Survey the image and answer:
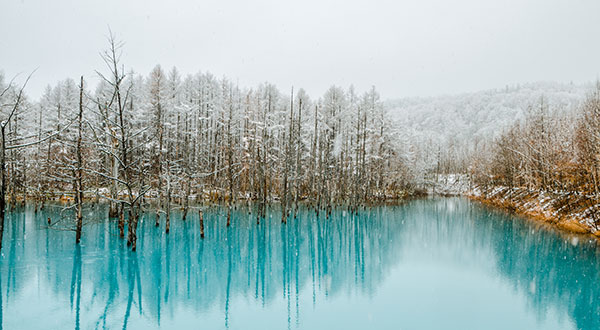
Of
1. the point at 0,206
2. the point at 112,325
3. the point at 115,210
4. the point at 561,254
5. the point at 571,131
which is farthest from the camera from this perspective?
the point at 571,131

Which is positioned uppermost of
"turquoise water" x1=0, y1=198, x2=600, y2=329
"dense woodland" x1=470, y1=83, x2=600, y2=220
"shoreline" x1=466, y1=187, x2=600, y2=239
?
"dense woodland" x1=470, y1=83, x2=600, y2=220

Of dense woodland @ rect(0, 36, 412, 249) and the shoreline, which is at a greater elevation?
dense woodland @ rect(0, 36, 412, 249)

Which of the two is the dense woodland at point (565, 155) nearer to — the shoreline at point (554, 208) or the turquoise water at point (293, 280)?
the shoreline at point (554, 208)

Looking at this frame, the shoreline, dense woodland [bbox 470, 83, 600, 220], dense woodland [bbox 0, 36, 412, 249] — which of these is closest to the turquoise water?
the shoreline

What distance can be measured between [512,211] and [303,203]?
985 inches

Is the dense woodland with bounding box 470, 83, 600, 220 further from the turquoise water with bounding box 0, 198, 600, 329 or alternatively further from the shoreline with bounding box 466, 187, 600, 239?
the turquoise water with bounding box 0, 198, 600, 329

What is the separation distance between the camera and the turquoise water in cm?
1137

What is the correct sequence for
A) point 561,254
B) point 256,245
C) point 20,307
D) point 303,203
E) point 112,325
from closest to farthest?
point 112,325, point 20,307, point 561,254, point 256,245, point 303,203

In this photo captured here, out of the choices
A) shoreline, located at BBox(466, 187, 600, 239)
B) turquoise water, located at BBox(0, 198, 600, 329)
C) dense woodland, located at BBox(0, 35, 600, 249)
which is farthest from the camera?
dense woodland, located at BBox(0, 35, 600, 249)

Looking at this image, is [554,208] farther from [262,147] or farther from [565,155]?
[262,147]

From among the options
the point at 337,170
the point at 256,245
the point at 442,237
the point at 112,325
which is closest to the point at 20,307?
the point at 112,325

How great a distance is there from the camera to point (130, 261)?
56.3 ft

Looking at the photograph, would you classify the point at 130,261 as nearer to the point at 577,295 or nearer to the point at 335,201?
the point at 577,295

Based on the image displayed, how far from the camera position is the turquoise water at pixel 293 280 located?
1137 centimetres
